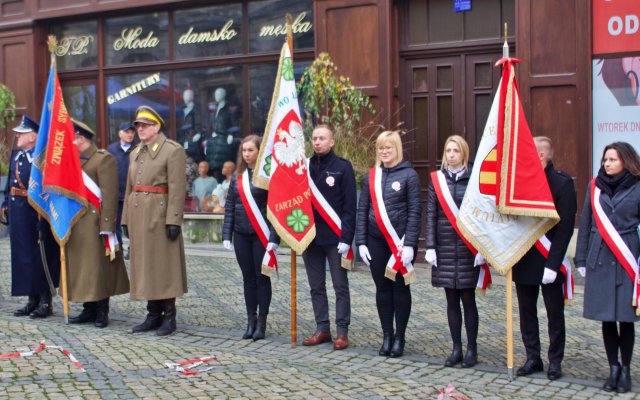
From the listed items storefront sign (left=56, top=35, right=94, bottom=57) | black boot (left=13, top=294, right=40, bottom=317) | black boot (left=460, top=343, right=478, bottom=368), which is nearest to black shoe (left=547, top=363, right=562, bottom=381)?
black boot (left=460, top=343, right=478, bottom=368)

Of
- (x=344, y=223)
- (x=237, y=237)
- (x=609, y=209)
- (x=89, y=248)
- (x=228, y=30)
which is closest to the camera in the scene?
(x=609, y=209)

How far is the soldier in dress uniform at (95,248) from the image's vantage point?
8.84m

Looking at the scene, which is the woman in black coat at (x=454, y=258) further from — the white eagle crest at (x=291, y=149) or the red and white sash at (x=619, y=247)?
the white eagle crest at (x=291, y=149)

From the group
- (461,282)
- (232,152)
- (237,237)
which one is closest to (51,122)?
(237,237)

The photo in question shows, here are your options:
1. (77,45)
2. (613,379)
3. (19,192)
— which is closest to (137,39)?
(77,45)

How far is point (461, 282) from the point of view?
23.0 ft

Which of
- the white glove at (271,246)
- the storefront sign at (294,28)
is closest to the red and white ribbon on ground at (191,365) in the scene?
the white glove at (271,246)

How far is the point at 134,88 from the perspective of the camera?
617 inches

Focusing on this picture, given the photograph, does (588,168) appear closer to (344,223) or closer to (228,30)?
(344,223)

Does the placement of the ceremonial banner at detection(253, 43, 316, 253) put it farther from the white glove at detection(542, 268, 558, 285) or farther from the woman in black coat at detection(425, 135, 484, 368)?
the white glove at detection(542, 268, 558, 285)

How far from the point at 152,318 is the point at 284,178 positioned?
1.87m

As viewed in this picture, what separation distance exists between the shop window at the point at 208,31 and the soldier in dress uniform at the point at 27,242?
560cm

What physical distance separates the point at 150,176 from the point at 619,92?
5955 millimetres

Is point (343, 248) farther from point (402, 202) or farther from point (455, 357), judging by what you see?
point (455, 357)
